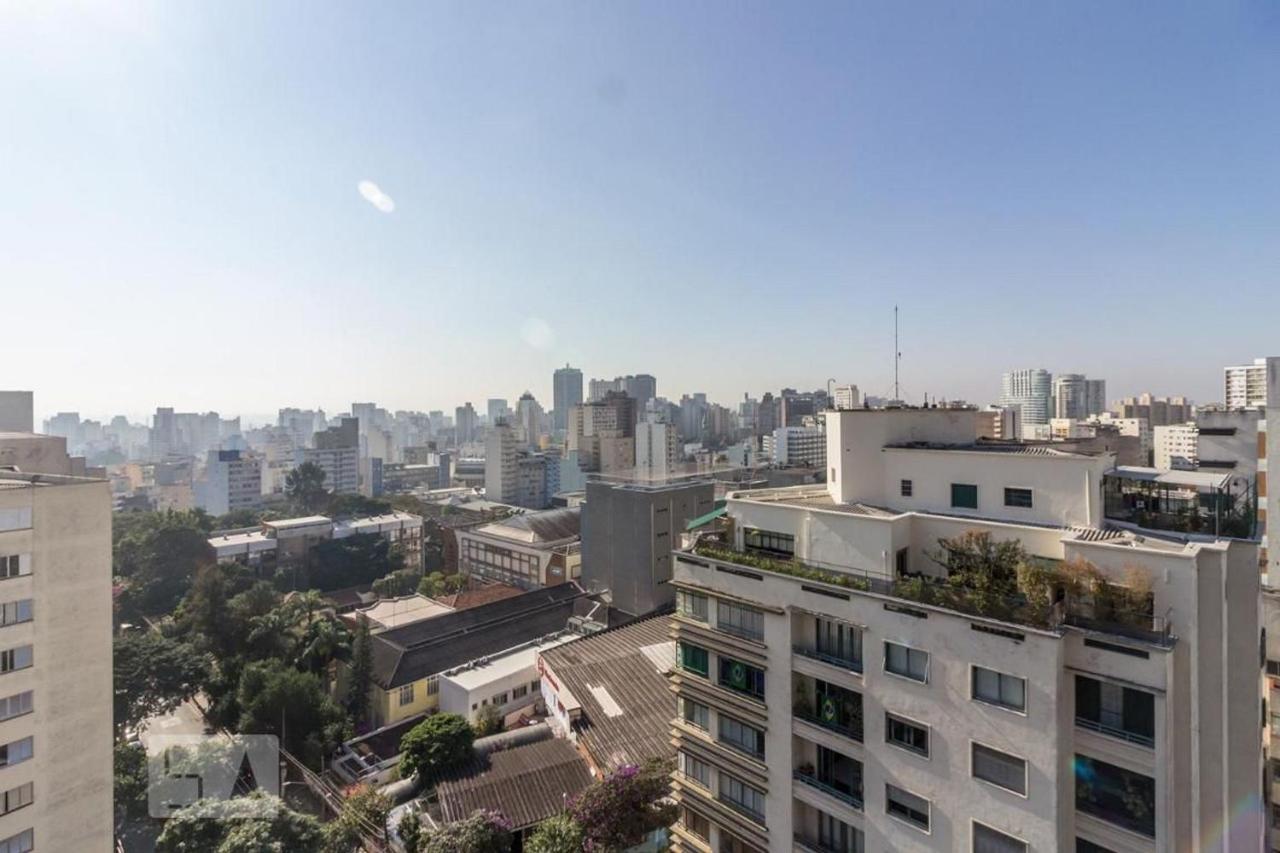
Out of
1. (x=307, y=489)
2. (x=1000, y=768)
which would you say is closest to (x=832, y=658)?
(x=1000, y=768)

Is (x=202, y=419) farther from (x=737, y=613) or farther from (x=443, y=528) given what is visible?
(x=737, y=613)

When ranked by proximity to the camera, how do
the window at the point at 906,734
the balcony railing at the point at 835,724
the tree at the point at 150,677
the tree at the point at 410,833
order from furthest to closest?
the tree at the point at 150,677 < the tree at the point at 410,833 < the balcony railing at the point at 835,724 < the window at the point at 906,734

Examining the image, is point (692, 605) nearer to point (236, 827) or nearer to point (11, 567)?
point (236, 827)

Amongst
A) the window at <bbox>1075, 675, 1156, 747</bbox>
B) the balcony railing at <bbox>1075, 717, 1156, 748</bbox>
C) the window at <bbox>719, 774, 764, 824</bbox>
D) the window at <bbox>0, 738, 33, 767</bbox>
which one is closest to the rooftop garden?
the window at <bbox>1075, 675, 1156, 747</bbox>

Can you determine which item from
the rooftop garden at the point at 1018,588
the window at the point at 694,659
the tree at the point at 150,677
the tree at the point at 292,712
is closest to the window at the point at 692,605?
Answer: the window at the point at 694,659

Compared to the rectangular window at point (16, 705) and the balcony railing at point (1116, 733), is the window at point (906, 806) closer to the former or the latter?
the balcony railing at point (1116, 733)

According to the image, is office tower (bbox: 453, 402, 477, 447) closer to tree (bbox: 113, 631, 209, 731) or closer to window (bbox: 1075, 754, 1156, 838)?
tree (bbox: 113, 631, 209, 731)
